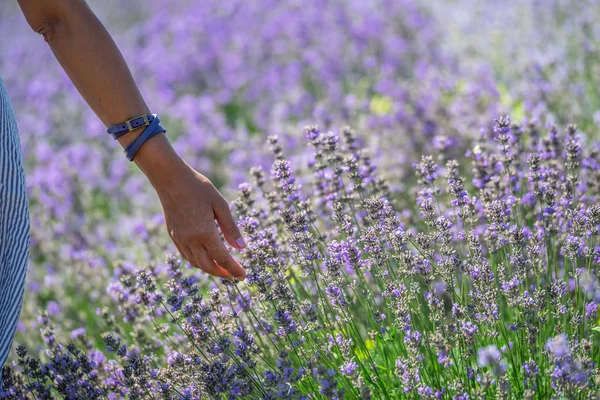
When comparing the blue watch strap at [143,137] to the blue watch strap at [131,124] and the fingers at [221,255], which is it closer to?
the blue watch strap at [131,124]

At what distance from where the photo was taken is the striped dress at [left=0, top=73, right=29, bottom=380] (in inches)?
82.4

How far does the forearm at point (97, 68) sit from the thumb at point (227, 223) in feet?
0.61

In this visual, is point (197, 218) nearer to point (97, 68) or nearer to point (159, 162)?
point (159, 162)

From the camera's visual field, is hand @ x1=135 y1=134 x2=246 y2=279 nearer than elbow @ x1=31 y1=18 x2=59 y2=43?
Yes

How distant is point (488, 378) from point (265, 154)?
3.68 metres

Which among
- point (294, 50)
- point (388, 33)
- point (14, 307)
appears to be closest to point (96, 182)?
point (294, 50)

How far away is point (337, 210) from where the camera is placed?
2221mm

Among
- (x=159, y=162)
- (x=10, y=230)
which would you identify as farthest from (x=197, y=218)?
(x=10, y=230)

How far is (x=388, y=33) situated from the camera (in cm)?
714

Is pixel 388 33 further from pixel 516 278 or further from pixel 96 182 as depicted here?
pixel 516 278

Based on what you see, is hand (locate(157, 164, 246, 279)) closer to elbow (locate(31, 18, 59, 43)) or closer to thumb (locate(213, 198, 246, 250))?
thumb (locate(213, 198, 246, 250))

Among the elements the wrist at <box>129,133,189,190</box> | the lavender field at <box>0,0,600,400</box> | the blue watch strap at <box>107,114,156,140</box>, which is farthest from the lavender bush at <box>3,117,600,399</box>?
the blue watch strap at <box>107,114,156,140</box>

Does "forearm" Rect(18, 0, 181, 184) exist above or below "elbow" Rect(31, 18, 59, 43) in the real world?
below

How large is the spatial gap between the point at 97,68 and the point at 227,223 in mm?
582
